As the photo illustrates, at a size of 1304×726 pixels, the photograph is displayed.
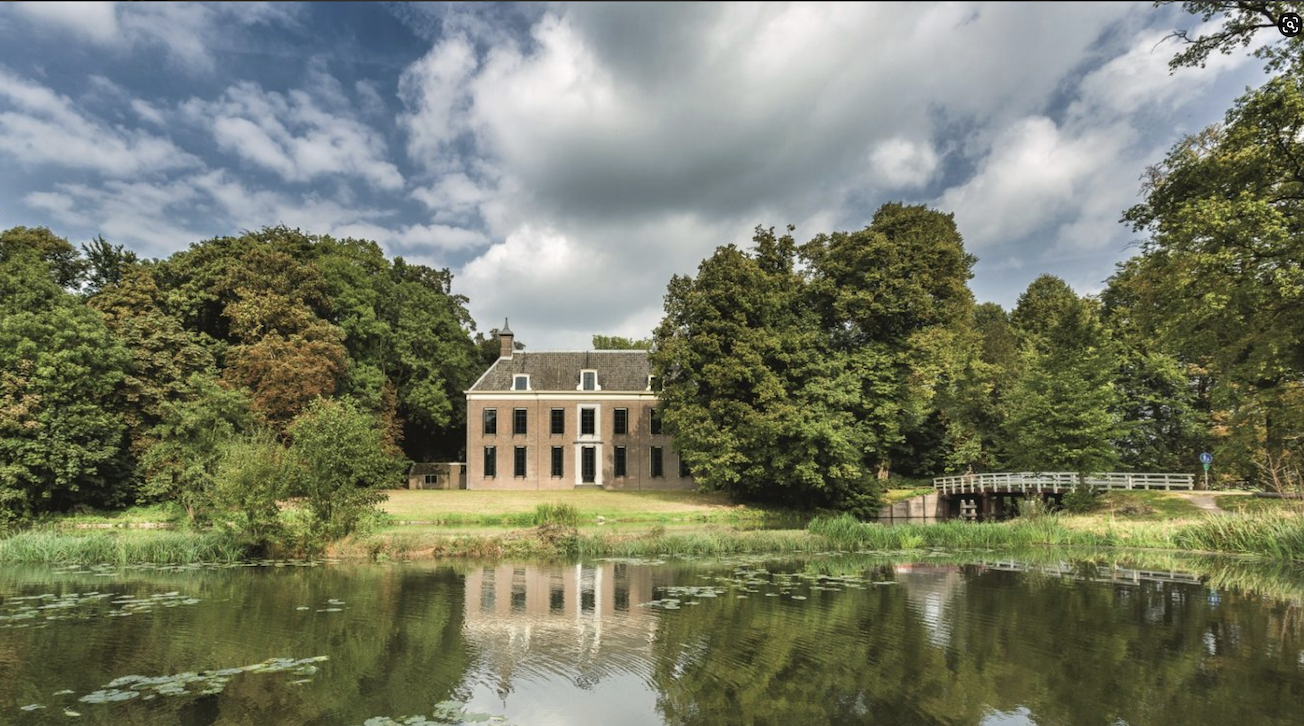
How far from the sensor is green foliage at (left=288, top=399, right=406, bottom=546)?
19125 mm

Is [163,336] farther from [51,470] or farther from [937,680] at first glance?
[937,680]

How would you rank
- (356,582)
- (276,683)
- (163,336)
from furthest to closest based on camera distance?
(163,336) → (356,582) → (276,683)

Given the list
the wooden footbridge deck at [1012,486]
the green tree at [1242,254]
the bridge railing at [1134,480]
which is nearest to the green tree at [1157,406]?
the wooden footbridge deck at [1012,486]

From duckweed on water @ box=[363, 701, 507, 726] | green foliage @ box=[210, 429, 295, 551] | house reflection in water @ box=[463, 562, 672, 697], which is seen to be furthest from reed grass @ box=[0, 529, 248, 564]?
duckweed on water @ box=[363, 701, 507, 726]

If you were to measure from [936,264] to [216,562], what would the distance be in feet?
107

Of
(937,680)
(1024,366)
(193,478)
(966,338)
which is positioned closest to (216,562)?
(193,478)

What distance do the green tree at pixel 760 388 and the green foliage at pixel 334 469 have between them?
53.1 feet

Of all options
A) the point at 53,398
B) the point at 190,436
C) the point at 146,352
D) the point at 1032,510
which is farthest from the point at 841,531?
the point at 146,352

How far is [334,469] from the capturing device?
19.2 metres

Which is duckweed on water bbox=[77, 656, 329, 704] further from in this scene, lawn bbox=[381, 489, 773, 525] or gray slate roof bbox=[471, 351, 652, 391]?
gray slate roof bbox=[471, 351, 652, 391]

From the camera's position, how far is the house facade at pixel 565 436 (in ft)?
145

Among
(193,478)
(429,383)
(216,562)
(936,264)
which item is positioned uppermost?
(936,264)

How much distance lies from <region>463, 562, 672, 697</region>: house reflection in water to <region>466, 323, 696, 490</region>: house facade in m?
26.7

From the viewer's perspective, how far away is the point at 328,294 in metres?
40.9
